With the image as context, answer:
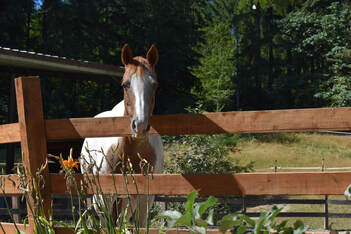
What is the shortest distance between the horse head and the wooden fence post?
0.64 metres

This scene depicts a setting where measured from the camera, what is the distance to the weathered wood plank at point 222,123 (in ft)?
8.47

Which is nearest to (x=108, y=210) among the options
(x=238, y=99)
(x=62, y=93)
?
A: (x=62, y=93)

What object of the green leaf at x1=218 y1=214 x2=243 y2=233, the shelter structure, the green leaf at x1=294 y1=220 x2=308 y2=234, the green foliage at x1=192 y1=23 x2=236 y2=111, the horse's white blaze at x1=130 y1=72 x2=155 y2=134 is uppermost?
the green foliage at x1=192 y1=23 x2=236 y2=111

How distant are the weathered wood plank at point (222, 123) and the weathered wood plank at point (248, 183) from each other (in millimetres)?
284

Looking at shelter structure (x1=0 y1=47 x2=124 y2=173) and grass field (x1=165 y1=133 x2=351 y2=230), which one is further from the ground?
shelter structure (x1=0 y1=47 x2=124 y2=173)

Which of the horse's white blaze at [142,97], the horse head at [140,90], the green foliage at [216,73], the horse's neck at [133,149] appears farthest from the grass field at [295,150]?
the horse's white blaze at [142,97]

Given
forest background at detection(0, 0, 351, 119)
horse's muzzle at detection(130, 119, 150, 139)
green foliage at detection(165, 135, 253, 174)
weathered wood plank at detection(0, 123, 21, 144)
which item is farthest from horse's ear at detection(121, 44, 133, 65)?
forest background at detection(0, 0, 351, 119)

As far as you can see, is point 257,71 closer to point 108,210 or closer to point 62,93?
point 62,93

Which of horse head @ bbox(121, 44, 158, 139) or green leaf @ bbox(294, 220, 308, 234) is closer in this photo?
green leaf @ bbox(294, 220, 308, 234)

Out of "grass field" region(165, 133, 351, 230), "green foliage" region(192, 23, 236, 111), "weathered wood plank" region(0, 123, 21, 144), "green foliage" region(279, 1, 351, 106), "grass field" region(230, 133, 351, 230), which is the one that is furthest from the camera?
"green foliage" region(192, 23, 236, 111)

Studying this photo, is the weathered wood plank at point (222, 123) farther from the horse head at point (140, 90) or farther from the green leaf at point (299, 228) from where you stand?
the green leaf at point (299, 228)

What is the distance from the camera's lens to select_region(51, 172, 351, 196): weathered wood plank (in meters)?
2.55

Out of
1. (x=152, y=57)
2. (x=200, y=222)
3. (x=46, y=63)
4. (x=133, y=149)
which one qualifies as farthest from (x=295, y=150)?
(x=200, y=222)

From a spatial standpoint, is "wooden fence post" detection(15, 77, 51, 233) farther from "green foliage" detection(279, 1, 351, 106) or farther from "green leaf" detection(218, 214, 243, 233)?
"green foliage" detection(279, 1, 351, 106)
